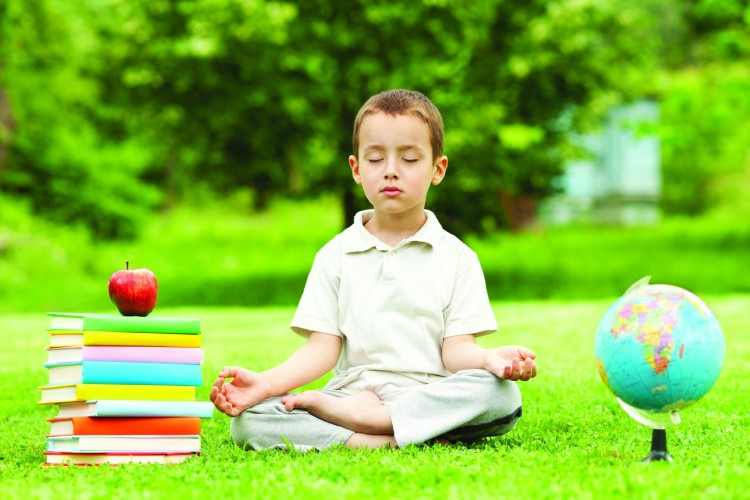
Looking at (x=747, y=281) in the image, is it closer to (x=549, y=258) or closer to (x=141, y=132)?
(x=549, y=258)

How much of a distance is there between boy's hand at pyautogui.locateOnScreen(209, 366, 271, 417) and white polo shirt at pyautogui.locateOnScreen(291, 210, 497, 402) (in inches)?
14.1

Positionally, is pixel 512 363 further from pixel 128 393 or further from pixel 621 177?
pixel 621 177

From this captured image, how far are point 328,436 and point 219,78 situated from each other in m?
11.1

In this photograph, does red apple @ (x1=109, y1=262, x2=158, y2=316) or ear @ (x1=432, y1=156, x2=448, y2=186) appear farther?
ear @ (x1=432, y1=156, x2=448, y2=186)

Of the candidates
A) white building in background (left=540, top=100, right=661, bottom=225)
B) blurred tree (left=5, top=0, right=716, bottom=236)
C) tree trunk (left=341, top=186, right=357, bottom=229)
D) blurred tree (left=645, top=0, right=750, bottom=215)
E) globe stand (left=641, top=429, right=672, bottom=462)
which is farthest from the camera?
white building in background (left=540, top=100, right=661, bottom=225)

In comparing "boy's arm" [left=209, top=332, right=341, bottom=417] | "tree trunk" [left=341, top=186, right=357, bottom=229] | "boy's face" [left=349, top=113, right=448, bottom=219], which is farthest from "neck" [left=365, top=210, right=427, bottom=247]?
"tree trunk" [left=341, top=186, right=357, bottom=229]

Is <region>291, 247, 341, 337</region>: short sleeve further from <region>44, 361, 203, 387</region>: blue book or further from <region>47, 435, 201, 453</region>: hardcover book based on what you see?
<region>47, 435, 201, 453</region>: hardcover book

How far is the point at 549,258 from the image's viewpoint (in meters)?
21.3

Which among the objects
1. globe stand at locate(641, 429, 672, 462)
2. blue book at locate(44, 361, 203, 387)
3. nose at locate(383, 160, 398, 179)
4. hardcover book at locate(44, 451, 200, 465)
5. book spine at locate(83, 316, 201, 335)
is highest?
nose at locate(383, 160, 398, 179)

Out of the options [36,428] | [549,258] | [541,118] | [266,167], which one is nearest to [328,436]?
[36,428]

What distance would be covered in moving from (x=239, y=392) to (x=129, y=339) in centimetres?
48

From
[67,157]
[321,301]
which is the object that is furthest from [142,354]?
[67,157]

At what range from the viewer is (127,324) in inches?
153

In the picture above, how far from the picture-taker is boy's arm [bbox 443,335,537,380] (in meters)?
3.78
